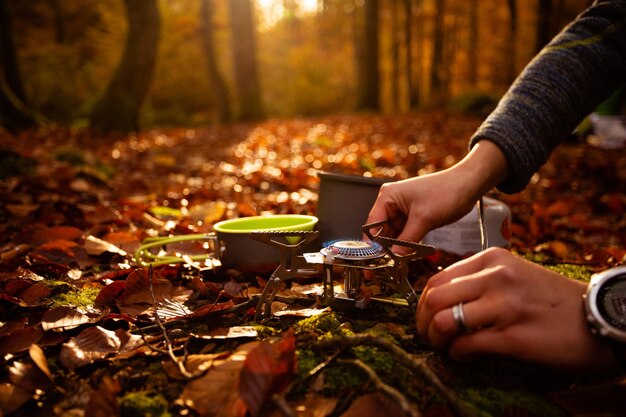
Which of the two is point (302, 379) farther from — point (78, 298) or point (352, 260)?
point (78, 298)

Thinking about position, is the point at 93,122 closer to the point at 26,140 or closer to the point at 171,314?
the point at 26,140

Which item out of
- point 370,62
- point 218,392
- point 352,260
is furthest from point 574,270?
point 370,62

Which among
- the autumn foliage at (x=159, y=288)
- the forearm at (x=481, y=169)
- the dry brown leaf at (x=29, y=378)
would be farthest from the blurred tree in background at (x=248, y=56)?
the dry brown leaf at (x=29, y=378)

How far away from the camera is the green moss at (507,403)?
3.38 ft

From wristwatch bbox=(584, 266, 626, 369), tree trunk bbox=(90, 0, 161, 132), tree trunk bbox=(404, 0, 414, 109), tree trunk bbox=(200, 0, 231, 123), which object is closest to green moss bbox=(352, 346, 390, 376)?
wristwatch bbox=(584, 266, 626, 369)

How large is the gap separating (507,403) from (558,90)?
1.23m

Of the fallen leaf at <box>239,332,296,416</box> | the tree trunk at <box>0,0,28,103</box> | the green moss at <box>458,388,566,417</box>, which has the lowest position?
the green moss at <box>458,388,566,417</box>

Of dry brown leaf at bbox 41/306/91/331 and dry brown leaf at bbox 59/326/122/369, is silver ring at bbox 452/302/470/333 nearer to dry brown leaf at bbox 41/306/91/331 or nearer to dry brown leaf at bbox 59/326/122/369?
dry brown leaf at bbox 59/326/122/369

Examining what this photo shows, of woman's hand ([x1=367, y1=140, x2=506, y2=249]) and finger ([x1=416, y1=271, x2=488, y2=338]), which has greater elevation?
woman's hand ([x1=367, y1=140, x2=506, y2=249])

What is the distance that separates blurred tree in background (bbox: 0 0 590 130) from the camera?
10953 mm

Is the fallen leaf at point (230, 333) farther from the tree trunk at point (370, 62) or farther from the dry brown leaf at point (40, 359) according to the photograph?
the tree trunk at point (370, 62)

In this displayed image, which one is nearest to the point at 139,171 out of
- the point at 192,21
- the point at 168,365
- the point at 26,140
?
the point at 26,140

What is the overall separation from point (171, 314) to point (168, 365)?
32cm

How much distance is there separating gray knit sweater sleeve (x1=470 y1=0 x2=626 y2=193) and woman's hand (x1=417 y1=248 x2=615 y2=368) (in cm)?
72
